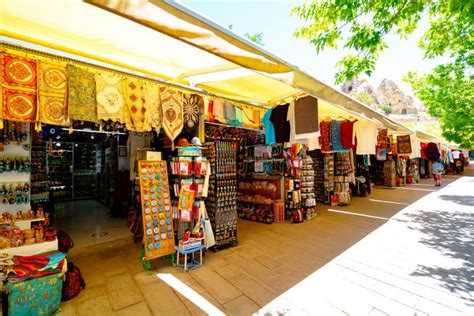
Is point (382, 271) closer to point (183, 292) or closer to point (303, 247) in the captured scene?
point (303, 247)

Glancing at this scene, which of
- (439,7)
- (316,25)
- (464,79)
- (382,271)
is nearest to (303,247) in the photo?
(382,271)

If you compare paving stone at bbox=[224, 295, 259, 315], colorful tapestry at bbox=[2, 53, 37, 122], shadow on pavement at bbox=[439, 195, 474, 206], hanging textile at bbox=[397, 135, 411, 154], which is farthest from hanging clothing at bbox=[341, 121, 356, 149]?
shadow on pavement at bbox=[439, 195, 474, 206]

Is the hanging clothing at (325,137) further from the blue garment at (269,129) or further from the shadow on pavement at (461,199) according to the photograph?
the shadow on pavement at (461,199)

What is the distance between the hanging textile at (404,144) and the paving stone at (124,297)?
1159cm

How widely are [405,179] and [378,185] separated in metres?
2.52

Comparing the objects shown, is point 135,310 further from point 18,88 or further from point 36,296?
point 18,88

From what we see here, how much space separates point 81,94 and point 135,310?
2756mm

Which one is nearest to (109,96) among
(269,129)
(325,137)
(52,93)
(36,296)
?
(52,93)

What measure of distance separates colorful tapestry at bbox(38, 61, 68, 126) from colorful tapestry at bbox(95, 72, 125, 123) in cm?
35

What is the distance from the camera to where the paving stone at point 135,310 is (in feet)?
8.51

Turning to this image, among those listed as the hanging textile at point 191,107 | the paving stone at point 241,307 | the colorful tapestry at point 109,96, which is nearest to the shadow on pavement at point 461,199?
the paving stone at point 241,307

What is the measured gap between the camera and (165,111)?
3473 mm

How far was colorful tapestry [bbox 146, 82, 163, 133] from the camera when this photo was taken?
3303 mm

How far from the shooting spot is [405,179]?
15.2m
